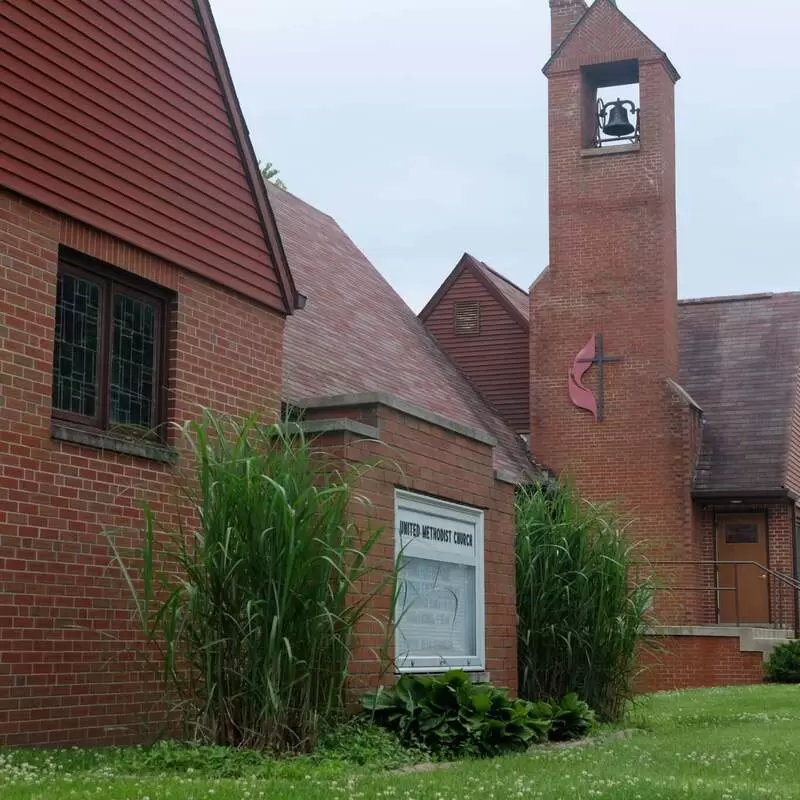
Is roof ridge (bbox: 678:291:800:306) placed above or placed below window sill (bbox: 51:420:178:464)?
above

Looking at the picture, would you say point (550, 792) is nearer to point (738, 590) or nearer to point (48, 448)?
point (48, 448)

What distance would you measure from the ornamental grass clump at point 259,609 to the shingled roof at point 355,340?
20.9 feet

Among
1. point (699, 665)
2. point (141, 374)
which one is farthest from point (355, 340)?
point (141, 374)

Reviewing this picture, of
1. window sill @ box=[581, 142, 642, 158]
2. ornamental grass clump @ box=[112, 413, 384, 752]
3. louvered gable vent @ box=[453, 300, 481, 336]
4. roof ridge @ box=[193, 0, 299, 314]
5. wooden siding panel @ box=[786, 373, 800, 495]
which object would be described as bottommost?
ornamental grass clump @ box=[112, 413, 384, 752]

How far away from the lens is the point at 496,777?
852cm

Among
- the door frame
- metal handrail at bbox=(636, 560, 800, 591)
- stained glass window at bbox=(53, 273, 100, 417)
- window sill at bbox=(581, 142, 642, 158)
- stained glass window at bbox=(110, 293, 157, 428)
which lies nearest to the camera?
stained glass window at bbox=(53, 273, 100, 417)

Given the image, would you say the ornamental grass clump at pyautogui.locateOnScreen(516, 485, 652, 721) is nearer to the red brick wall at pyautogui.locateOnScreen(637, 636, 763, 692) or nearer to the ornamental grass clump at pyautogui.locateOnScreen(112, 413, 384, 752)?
the ornamental grass clump at pyautogui.locateOnScreen(112, 413, 384, 752)

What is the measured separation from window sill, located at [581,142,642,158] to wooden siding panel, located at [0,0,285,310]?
13.1 meters

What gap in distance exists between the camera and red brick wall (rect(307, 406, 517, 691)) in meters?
10.9

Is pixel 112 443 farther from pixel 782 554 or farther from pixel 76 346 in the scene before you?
pixel 782 554

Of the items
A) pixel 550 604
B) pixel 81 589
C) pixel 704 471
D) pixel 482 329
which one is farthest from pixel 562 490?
pixel 482 329

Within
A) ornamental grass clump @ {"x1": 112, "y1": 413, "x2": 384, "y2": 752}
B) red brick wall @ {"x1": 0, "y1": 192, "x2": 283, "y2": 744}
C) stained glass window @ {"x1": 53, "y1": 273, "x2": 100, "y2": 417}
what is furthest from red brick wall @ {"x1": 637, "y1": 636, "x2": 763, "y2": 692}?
ornamental grass clump @ {"x1": 112, "y1": 413, "x2": 384, "y2": 752}

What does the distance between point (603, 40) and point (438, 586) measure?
16.5m

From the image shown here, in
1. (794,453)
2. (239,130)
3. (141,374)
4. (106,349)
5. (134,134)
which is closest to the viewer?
(106,349)
